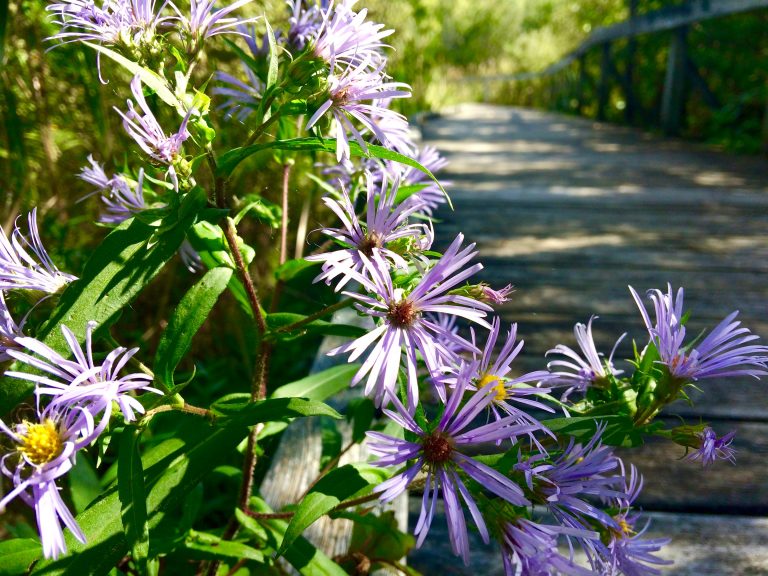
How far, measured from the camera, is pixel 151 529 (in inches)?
22.6

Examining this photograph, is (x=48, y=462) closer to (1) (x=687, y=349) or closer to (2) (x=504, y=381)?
(2) (x=504, y=381)

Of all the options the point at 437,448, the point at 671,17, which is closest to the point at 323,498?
the point at 437,448

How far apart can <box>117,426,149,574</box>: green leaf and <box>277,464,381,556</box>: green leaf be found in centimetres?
10

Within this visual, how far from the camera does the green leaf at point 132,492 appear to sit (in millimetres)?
482

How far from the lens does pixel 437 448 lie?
494 millimetres

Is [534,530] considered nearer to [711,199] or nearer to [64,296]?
[64,296]

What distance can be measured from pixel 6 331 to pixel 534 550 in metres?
0.41

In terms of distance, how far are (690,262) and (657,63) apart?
450 centimetres

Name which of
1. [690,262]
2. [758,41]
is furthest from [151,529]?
[758,41]

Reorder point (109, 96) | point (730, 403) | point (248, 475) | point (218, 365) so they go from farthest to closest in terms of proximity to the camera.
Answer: point (218, 365) → point (109, 96) → point (730, 403) → point (248, 475)

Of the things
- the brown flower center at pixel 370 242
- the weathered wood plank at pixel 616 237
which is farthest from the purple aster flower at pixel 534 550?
the weathered wood plank at pixel 616 237

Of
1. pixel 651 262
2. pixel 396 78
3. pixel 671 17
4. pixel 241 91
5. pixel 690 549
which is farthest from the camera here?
pixel 671 17

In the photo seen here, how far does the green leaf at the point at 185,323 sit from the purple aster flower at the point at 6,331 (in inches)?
4.0

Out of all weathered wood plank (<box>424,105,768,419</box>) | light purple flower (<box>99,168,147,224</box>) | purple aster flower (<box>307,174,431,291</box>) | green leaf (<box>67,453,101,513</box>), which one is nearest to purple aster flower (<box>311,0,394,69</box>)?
purple aster flower (<box>307,174,431,291</box>)
